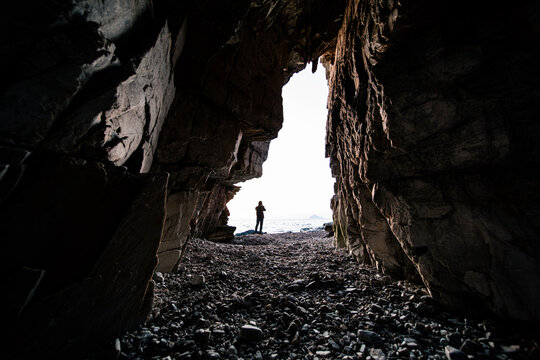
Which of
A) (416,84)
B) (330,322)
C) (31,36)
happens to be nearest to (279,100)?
(416,84)

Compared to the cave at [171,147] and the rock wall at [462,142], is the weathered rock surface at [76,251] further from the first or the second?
the rock wall at [462,142]

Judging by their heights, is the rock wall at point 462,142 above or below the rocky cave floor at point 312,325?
above

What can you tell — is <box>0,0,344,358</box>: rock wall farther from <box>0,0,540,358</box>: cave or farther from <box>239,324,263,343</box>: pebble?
<box>239,324,263,343</box>: pebble

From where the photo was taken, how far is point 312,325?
4055 millimetres

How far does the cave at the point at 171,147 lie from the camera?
8.55ft

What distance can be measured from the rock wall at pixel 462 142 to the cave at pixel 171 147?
0.02 metres

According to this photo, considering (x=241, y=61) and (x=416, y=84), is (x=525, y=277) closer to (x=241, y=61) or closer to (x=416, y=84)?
(x=416, y=84)

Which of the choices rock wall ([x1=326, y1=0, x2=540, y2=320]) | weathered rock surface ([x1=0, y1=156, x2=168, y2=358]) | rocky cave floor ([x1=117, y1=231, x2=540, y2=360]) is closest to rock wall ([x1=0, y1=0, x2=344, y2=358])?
A: weathered rock surface ([x1=0, y1=156, x2=168, y2=358])

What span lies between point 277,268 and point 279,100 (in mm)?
Result: 8563

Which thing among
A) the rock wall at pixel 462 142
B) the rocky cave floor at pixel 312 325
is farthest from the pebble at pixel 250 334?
the rock wall at pixel 462 142

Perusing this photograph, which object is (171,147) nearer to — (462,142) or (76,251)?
(76,251)

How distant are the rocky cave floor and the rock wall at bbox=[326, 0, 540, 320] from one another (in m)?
0.75

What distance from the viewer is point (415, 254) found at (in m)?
4.97

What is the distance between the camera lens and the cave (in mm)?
2607
